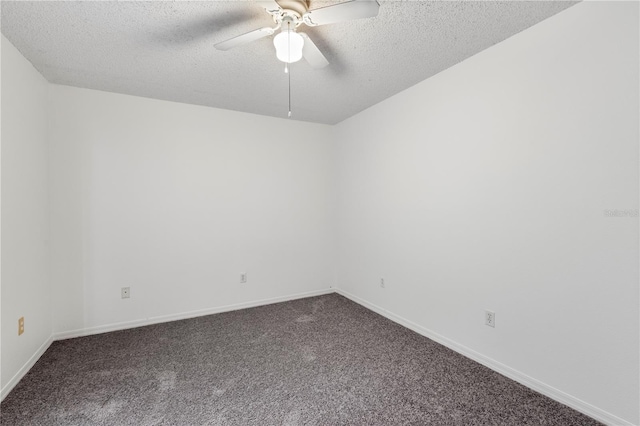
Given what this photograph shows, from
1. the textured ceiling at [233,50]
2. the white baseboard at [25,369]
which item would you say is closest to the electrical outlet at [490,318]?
the textured ceiling at [233,50]

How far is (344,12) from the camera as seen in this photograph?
144cm

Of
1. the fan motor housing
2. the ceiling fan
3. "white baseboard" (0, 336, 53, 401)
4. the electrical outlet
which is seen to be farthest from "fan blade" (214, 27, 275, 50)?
"white baseboard" (0, 336, 53, 401)

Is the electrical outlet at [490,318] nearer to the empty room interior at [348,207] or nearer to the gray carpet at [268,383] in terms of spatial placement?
the empty room interior at [348,207]

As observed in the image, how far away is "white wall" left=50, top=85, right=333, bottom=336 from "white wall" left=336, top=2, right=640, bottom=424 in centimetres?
148

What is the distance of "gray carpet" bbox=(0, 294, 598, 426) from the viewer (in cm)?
173

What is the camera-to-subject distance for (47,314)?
2.67m

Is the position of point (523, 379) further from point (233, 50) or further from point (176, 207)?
point (176, 207)

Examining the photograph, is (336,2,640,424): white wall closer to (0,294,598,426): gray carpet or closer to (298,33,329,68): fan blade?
(0,294,598,426): gray carpet

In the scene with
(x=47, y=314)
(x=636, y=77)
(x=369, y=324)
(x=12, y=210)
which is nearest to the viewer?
(x=636, y=77)

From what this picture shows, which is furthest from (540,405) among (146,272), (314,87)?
(146,272)

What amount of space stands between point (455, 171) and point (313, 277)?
7.80 feet

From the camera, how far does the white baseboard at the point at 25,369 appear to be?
1926 mm

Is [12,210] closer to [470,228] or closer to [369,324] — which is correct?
[369,324]

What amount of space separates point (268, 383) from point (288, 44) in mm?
2158
